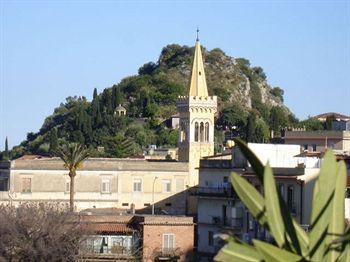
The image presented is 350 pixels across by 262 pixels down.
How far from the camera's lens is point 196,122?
8962cm

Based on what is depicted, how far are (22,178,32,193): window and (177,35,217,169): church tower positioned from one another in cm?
1235

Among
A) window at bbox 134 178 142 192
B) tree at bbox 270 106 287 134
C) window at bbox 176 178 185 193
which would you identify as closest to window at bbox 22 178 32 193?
window at bbox 134 178 142 192

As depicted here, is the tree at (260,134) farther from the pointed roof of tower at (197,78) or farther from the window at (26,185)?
the window at (26,185)

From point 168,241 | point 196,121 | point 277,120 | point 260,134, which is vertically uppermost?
point 277,120

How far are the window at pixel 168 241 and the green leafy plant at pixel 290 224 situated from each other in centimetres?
4499

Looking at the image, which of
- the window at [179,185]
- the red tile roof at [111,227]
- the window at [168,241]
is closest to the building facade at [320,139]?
the window at [179,185]

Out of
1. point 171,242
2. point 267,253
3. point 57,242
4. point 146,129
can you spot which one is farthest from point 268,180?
point 146,129

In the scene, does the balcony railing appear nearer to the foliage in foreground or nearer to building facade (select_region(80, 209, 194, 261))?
building facade (select_region(80, 209, 194, 261))

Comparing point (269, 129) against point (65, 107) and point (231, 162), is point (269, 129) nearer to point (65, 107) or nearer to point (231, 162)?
point (65, 107)

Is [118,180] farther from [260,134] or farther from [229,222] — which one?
[260,134]

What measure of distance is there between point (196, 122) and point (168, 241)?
3404cm

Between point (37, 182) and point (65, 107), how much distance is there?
96821 millimetres

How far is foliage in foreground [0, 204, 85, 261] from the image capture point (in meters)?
51.7

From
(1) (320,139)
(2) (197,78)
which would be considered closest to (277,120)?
(1) (320,139)
